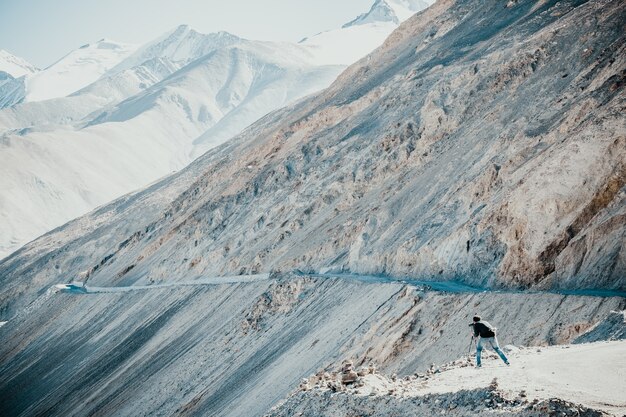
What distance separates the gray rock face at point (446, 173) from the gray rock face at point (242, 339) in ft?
5.90

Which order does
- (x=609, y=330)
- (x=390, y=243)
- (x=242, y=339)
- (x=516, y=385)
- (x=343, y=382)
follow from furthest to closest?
(x=242, y=339) → (x=390, y=243) → (x=343, y=382) → (x=609, y=330) → (x=516, y=385)

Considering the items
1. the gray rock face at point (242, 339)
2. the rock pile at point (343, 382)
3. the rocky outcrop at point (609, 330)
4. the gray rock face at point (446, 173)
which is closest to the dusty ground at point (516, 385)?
the rock pile at point (343, 382)

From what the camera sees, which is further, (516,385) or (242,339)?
(242,339)

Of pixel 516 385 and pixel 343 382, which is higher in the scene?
pixel 343 382

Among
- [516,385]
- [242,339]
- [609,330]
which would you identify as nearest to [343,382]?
[516,385]

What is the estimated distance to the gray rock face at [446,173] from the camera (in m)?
19.4

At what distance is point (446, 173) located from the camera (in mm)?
28531

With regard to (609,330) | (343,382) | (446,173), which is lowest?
(609,330)

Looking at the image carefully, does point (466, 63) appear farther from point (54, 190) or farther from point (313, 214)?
point (54, 190)

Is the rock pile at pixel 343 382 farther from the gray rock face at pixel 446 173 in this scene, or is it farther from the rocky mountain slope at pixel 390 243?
the gray rock face at pixel 446 173

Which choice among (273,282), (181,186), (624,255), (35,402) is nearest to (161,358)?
(273,282)

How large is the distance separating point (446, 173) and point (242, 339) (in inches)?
511

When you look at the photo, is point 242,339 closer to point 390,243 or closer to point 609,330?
point 390,243

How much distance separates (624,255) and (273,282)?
64.1 feet
